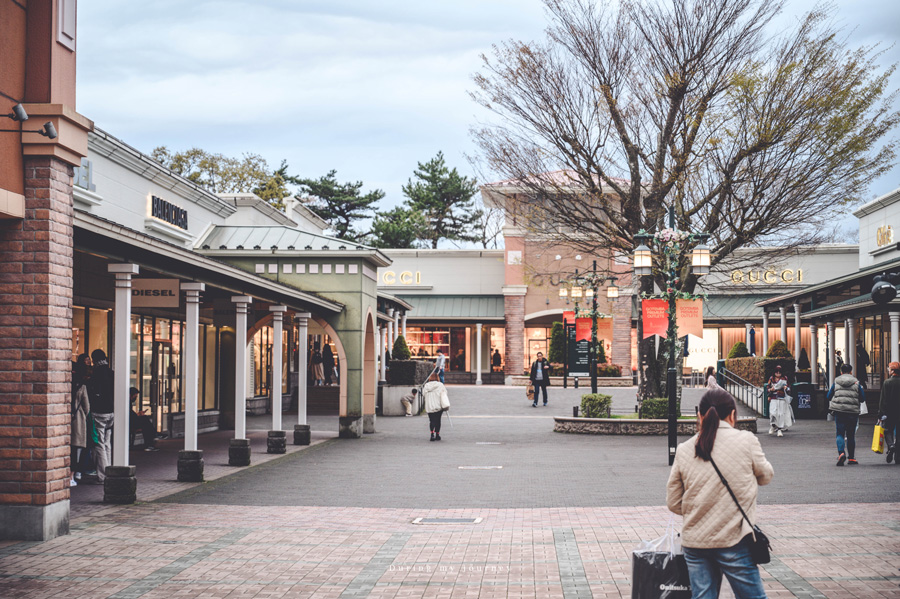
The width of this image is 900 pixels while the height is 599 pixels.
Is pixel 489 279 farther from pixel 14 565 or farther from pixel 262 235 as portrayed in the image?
pixel 14 565

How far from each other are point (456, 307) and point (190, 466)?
120 feet

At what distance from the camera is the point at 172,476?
1529cm

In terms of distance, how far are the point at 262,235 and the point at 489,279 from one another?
27.0m

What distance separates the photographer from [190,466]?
47.2ft

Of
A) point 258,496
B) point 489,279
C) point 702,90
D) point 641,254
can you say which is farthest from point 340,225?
point 258,496

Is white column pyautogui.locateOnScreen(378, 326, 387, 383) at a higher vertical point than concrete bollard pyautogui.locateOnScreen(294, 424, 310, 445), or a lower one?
higher

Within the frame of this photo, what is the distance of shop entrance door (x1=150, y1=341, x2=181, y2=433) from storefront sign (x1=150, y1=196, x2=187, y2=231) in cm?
313

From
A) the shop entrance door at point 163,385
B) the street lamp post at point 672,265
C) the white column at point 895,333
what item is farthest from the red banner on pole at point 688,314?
the shop entrance door at point 163,385

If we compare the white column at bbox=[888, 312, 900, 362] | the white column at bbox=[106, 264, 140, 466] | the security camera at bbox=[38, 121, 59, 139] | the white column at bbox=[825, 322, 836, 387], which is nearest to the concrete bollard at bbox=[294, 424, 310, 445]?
the white column at bbox=[106, 264, 140, 466]

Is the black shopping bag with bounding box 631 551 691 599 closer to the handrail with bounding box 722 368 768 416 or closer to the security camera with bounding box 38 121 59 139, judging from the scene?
the security camera with bounding box 38 121 59 139

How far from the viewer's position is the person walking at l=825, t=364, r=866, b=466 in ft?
52.9

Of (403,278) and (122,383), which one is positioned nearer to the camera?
(122,383)

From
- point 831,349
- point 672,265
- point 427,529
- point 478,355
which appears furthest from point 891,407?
point 478,355

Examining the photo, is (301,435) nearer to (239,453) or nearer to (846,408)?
(239,453)
